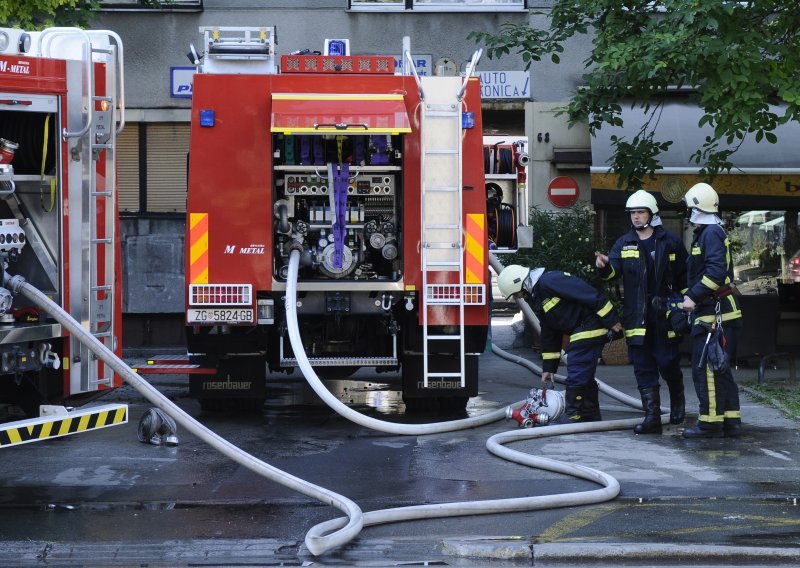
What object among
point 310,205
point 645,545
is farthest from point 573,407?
point 645,545

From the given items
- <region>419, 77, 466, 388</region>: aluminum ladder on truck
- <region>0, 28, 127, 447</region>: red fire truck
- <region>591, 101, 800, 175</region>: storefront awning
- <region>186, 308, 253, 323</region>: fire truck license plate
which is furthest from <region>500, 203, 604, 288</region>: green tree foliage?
<region>0, 28, 127, 447</region>: red fire truck

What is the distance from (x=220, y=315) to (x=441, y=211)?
187 cm

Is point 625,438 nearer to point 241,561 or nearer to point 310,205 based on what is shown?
point 310,205

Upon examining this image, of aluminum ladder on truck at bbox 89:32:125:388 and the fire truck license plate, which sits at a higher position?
aluminum ladder on truck at bbox 89:32:125:388

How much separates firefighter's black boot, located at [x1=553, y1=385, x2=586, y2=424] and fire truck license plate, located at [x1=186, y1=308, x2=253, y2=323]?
2.52 m

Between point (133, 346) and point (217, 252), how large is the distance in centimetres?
637

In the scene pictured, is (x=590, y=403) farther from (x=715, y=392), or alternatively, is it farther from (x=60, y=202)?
(x=60, y=202)

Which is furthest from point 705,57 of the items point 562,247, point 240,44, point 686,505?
point 686,505

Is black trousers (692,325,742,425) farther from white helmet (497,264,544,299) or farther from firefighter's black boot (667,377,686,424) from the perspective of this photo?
white helmet (497,264,544,299)

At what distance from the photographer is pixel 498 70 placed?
15883 mm

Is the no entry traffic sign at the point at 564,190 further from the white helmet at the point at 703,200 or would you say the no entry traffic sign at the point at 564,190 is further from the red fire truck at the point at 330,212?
the white helmet at the point at 703,200

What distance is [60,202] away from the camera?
24.8 ft

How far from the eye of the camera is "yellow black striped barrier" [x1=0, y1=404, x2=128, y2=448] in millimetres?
6402

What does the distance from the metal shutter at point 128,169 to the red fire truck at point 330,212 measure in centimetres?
606
